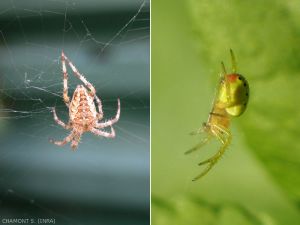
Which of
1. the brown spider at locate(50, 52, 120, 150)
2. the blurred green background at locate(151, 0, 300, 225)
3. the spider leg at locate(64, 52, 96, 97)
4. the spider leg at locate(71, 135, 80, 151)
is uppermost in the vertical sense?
the spider leg at locate(64, 52, 96, 97)

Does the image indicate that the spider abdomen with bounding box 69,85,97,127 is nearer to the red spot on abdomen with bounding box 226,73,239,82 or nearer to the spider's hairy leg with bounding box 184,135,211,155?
the spider's hairy leg with bounding box 184,135,211,155

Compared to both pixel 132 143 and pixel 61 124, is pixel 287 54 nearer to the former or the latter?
pixel 132 143

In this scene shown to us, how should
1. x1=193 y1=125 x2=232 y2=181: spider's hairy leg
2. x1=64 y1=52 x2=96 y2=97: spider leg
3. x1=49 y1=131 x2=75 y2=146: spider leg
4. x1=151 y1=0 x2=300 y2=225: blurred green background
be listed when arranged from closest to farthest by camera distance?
x1=151 y1=0 x2=300 y2=225: blurred green background < x1=193 y1=125 x2=232 y2=181: spider's hairy leg < x1=64 y1=52 x2=96 y2=97: spider leg < x1=49 y1=131 x2=75 y2=146: spider leg

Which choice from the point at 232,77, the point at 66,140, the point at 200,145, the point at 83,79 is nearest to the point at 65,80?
the point at 83,79

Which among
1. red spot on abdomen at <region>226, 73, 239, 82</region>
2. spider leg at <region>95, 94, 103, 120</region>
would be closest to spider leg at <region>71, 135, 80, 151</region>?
spider leg at <region>95, 94, 103, 120</region>

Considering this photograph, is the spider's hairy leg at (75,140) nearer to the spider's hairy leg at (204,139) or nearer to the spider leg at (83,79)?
the spider leg at (83,79)

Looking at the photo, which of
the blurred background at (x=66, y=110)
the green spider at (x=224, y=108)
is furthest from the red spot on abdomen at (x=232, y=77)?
the blurred background at (x=66, y=110)
